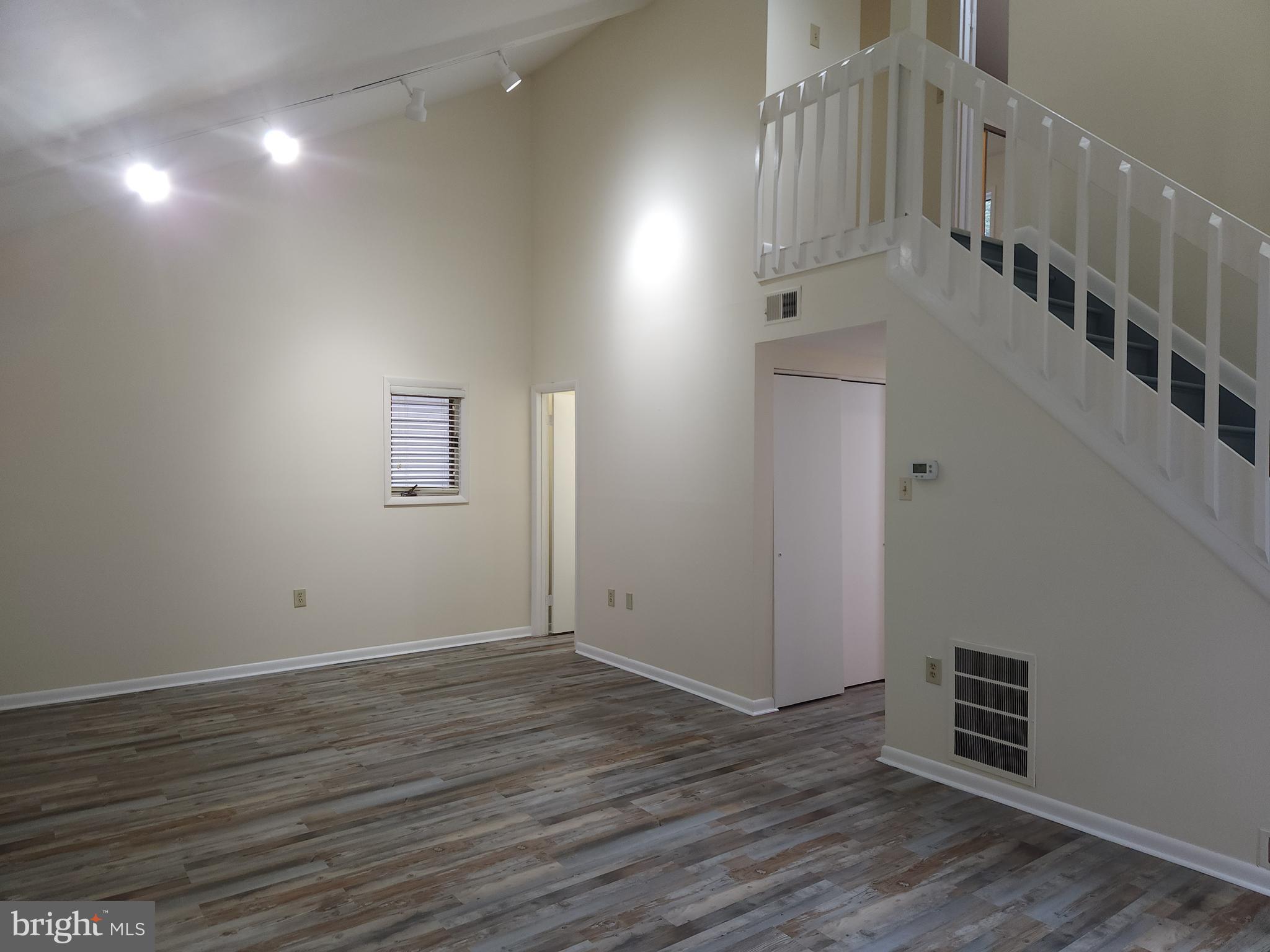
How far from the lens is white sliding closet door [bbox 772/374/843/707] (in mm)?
5031

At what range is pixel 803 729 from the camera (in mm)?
4621

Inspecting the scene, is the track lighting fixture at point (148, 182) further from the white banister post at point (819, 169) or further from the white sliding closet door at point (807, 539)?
the white sliding closet door at point (807, 539)

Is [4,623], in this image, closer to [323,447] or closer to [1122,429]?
[323,447]

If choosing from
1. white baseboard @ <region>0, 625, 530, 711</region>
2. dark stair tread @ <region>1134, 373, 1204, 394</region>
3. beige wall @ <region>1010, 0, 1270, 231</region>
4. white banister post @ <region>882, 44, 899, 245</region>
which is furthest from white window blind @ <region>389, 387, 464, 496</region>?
dark stair tread @ <region>1134, 373, 1204, 394</region>

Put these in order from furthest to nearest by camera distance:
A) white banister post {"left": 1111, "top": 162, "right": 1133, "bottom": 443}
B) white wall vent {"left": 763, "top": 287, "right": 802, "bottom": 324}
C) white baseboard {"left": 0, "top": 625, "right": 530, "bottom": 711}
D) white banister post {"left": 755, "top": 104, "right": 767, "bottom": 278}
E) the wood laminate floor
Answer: white baseboard {"left": 0, "top": 625, "right": 530, "bottom": 711} → white banister post {"left": 755, "top": 104, "right": 767, "bottom": 278} → white wall vent {"left": 763, "top": 287, "right": 802, "bottom": 324} → white banister post {"left": 1111, "top": 162, "right": 1133, "bottom": 443} → the wood laminate floor

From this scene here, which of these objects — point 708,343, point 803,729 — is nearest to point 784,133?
point 708,343

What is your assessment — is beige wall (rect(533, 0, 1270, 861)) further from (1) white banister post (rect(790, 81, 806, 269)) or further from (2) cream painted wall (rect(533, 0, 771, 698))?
(1) white banister post (rect(790, 81, 806, 269))

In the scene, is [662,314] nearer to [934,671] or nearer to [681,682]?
[681,682]

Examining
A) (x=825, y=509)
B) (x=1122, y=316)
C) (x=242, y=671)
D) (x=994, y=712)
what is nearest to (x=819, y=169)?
(x=1122, y=316)

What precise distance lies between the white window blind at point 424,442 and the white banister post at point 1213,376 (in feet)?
16.6

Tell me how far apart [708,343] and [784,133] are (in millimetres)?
1255

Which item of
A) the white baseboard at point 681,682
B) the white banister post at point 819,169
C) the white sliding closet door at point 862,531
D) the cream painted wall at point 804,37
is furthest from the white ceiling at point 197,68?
the white baseboard at point 681,682

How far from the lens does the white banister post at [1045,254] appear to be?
3.45 metres

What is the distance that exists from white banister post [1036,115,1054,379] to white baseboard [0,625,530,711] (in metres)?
4.75
